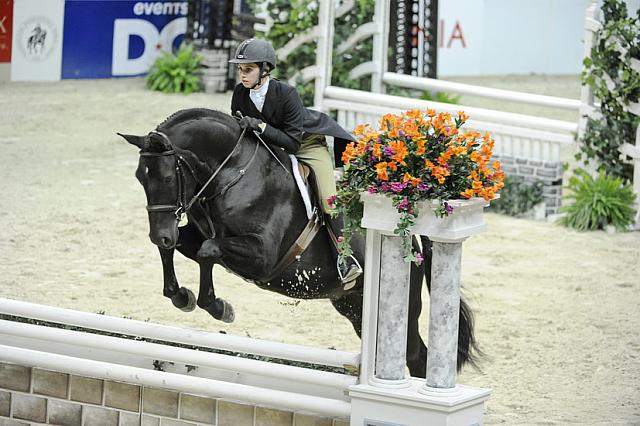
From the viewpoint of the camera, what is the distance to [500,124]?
11.5 meters

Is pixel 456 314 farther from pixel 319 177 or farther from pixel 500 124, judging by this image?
pixel 500 124

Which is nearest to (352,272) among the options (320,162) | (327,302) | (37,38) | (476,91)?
(320,162)

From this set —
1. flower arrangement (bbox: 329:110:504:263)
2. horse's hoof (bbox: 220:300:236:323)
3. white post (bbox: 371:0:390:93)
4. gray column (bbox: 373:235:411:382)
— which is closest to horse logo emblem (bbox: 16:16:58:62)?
white post (bbox: 371:0:390:93)

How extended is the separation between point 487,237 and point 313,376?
613 centimetres

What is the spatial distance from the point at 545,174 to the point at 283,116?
6141mm

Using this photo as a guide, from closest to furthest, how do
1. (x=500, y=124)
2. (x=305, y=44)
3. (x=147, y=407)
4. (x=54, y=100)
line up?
(x=147, y=407), (x=500, y=124), (x=305, y=44), (x=54, y=100)

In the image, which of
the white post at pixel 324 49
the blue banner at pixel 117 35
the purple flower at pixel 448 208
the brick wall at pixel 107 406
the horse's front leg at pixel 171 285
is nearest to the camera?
the purple flower at pixel 448 208

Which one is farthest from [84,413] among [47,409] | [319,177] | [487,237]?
[487,237]

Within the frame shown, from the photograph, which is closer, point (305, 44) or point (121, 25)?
point (305, 44)

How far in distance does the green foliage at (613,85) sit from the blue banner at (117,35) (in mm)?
Result: 6958

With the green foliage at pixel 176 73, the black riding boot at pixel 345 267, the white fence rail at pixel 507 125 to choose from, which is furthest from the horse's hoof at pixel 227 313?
the green foliage at pixel 176 73

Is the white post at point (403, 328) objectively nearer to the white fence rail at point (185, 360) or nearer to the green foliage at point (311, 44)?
the white fence rail at point (185, 360)

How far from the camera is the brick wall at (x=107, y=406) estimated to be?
465 cm

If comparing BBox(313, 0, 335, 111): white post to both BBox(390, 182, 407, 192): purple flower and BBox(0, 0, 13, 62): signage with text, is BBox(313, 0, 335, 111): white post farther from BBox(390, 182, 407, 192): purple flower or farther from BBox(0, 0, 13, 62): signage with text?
BBox(390, 182, 407, 192): purple flower
